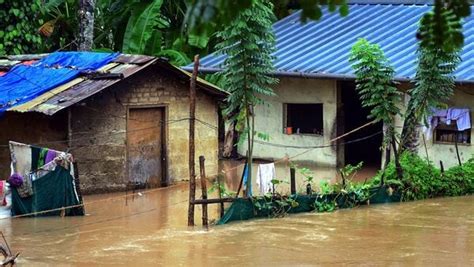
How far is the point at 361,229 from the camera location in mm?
12242

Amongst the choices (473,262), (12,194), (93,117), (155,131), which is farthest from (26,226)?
(473,262)

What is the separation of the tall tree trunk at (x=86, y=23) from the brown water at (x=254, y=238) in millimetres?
5889

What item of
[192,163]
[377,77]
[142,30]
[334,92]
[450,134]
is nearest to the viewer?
[192,163]

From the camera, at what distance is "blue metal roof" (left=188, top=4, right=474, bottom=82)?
675 inches

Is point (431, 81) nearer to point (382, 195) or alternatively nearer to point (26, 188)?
point (382, 195)

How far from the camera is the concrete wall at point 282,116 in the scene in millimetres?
18594

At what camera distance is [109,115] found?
15.6 m

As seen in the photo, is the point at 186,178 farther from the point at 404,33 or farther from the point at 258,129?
the point at 404,33

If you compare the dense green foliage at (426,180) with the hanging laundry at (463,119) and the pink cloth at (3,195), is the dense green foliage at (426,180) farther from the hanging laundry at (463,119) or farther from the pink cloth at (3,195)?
the pink cloth at (3,195)

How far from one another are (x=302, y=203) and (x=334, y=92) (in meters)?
5.82

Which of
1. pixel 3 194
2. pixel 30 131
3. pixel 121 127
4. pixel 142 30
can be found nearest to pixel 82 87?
pixel 121 127

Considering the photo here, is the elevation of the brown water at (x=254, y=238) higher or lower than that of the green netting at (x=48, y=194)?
lower

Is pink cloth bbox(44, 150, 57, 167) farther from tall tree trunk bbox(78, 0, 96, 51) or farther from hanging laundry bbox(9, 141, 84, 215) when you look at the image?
tall tree trunk bbox(78, 0, 96, 51)

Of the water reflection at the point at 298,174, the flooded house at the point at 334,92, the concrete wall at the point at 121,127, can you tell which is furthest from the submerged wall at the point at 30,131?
the flooded house at the point at 334,92
